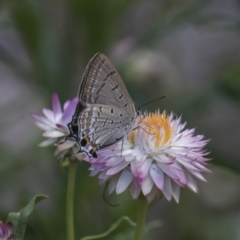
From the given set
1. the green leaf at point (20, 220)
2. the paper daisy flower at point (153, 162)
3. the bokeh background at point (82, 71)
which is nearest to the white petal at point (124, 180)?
the paper daisy flower at point (153, 162)

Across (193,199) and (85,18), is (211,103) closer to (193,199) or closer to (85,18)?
(85,18)

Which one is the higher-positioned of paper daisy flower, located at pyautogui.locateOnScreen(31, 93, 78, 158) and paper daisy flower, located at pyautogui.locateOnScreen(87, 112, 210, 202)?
paper daisy flower, located at pyautogui.locateOnScreen(31, 93, 78, 158)

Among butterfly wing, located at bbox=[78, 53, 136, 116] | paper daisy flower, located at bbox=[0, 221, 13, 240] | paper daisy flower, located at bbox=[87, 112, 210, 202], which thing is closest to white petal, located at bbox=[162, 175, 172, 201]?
paper daisy flower, located at bbox=[87, 112, 210, 202]

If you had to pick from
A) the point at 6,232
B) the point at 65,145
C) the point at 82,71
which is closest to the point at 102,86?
the point at 65,145

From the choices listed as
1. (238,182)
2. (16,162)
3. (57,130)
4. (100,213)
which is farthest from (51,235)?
(238,182)

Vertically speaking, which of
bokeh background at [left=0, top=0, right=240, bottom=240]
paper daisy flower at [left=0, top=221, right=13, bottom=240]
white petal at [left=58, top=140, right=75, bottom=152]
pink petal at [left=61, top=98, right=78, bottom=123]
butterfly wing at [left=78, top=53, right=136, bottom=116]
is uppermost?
butterfly wing at [left=78, top=53, right=136, bottom=116]

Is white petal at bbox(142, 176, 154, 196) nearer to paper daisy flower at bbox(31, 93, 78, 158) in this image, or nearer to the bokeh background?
paper daisy flower at bbox(31, 93, 78, 158)

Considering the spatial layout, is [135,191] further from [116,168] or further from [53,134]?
[53,134]
